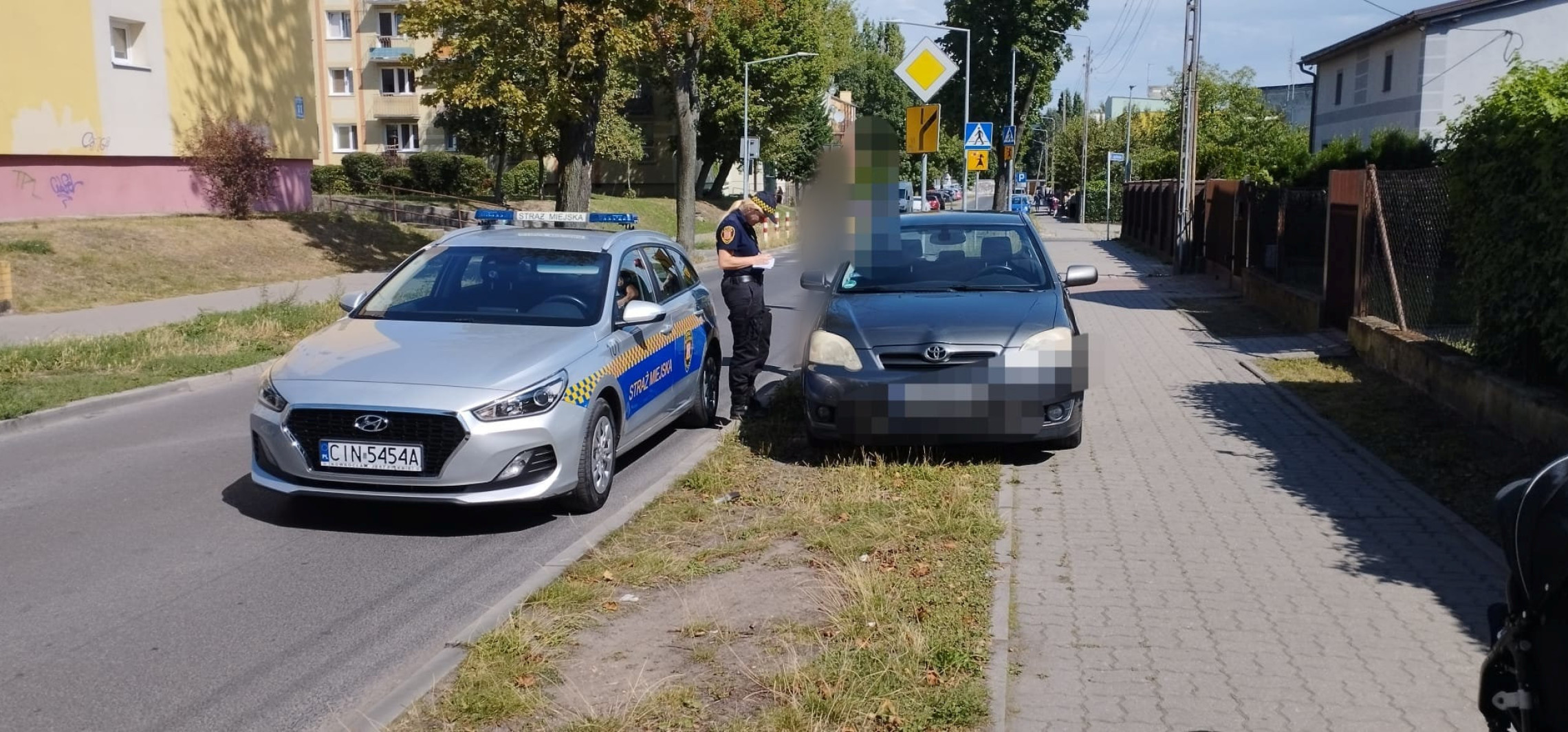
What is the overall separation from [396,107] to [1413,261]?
55.6 metres

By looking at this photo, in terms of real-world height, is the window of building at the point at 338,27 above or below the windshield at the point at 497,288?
above

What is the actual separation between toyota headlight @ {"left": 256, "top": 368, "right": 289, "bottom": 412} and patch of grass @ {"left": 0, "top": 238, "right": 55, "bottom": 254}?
599 inches

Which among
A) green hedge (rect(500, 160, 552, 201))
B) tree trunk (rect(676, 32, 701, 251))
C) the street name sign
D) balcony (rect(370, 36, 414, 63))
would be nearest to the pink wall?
tree trunk (rect(676, 32, 701, 251))

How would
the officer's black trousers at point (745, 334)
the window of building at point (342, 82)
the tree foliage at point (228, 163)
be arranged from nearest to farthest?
the officer's black trousers at point (745, 334)
the tree foliage at point (228, 163)
the window of building at point (342, 82)

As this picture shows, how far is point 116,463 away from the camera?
28.0ft

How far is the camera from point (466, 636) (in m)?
5.01

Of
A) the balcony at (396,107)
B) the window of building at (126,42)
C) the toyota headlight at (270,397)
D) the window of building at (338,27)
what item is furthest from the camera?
the window of building at (338,27)

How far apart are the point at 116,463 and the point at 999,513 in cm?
577

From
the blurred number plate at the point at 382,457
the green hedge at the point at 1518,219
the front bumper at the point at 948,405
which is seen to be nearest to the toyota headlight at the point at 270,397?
the blurred number plate at the point at 382,457

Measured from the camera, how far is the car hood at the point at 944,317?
7.87m

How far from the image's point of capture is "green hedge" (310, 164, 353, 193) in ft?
151

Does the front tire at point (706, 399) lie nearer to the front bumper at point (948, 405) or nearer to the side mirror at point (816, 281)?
the side mirror at point (816, 281)

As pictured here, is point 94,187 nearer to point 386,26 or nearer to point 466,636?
point 466,636

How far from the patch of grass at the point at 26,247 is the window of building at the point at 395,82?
41.9 metres
